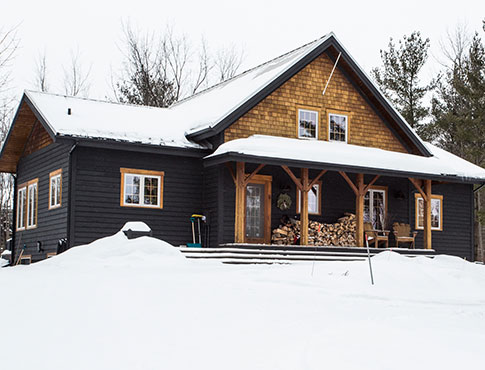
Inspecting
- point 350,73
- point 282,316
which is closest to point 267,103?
point 350,73

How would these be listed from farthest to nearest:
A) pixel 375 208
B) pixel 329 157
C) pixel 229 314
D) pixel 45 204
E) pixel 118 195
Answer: pixel 375 208 → pixel 45 204 → pixel 329 157 → pixel 118 195 → pixel 229 314

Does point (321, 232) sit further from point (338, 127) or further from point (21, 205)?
point (21, 205)

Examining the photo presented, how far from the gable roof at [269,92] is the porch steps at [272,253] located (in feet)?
10.3

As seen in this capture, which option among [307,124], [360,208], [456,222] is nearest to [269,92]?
[307,124]

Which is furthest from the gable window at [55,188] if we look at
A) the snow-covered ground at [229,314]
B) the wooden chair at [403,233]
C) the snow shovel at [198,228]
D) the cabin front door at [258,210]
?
the wooden chair at [403,233]

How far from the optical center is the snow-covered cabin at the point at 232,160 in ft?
57.8

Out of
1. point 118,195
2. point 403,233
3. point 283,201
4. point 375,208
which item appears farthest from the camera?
point 375,208

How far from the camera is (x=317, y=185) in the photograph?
20.5 metres

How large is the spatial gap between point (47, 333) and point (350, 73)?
1472cm

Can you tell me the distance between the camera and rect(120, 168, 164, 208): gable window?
18.0 meters

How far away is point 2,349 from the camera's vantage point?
23.2 ft

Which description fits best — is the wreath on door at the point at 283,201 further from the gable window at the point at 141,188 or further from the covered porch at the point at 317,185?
the gable window at the point at 141,188

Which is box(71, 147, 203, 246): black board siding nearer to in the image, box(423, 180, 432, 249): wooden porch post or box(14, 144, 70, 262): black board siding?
box(14, 144, 70, 262): black board siding

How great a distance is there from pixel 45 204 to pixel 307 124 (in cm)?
767
